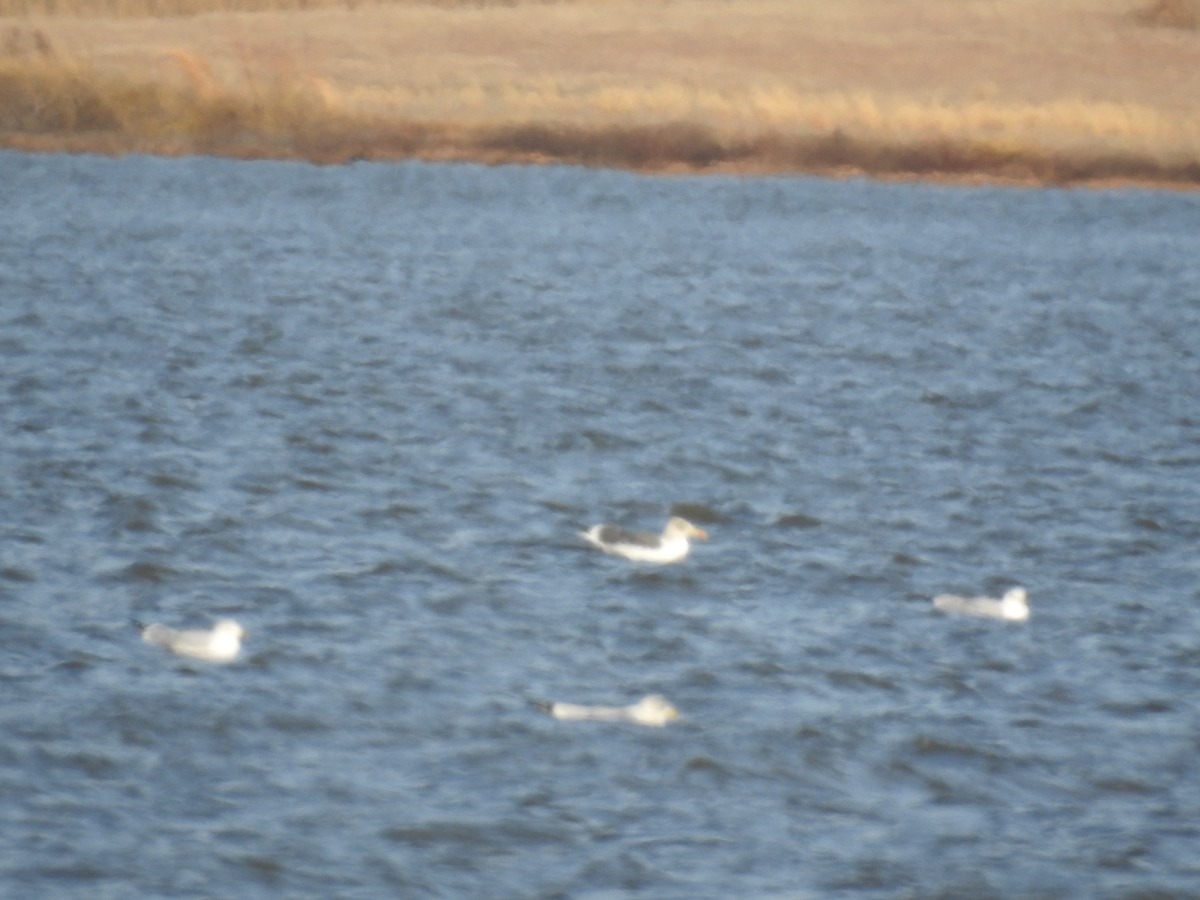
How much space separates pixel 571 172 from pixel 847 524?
34770mm

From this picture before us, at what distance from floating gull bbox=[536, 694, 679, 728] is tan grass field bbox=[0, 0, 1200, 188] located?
130ft

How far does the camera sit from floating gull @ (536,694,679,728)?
1212 cm

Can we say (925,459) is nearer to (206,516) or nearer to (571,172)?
(206,516)

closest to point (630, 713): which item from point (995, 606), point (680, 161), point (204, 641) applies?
point (204, 641)

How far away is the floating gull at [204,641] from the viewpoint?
12.9 metres

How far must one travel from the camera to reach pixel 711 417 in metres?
22.5

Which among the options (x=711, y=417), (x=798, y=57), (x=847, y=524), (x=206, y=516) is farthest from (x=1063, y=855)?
(x=798, y=57)

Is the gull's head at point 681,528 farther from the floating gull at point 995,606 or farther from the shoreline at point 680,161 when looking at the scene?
the shoreline at point 680,161

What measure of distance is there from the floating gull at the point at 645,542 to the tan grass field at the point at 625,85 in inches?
1408

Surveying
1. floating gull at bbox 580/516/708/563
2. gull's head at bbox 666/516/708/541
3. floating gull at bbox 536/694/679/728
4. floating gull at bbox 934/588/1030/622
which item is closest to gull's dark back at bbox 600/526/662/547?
floating gull at bbox 580/516/708/563

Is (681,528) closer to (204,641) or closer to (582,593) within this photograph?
(582,593)

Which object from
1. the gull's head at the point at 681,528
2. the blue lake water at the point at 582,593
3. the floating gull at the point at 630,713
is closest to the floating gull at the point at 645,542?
the gull's head at the point at 681,528

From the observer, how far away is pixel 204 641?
1292 centimetres

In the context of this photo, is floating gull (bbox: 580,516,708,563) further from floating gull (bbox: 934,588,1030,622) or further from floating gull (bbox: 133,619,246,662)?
floating gull (bbox: 133,619,246,662)
